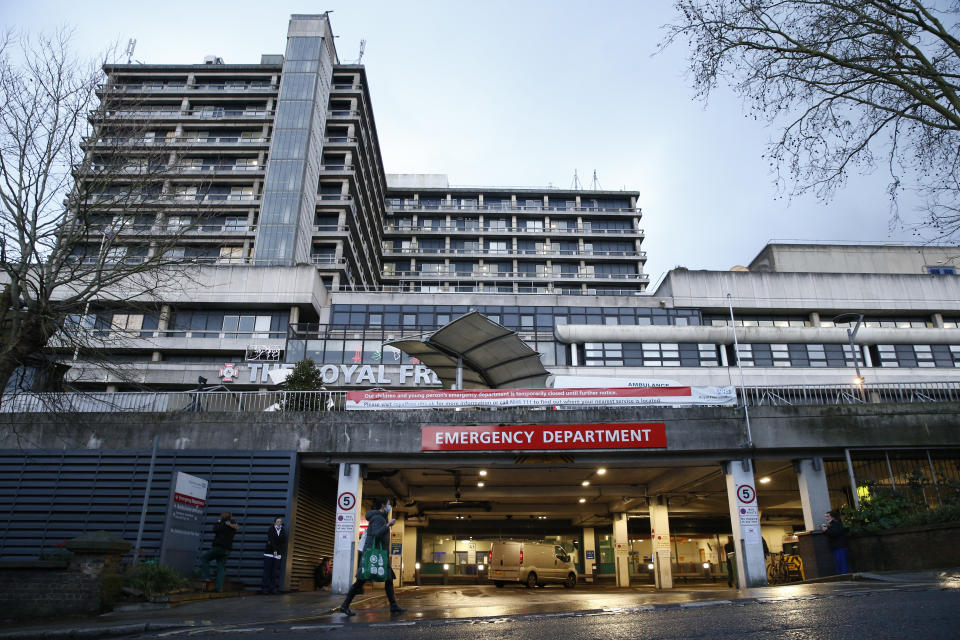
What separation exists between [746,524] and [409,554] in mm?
19755

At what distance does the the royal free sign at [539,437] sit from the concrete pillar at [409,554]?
16.3m

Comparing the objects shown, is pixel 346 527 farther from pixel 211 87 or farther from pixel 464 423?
pixel 211 87

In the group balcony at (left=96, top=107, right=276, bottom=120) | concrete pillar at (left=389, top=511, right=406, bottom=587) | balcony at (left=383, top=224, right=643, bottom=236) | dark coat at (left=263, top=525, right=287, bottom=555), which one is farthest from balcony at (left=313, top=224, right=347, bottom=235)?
dark coat at (left=263, top=525, right=287, bottom=555)

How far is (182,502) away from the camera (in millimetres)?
14805

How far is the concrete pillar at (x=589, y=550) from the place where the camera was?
35300 mm

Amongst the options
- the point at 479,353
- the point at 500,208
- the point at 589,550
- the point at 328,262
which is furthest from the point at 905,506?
the point at 500,208

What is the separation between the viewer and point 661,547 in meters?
24.6

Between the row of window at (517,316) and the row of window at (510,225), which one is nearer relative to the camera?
the row of window at (517,316)

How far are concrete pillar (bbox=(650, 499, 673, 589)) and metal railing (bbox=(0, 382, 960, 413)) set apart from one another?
7067mm

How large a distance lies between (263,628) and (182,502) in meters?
7.39

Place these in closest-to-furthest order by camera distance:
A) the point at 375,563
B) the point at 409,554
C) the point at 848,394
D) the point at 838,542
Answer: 1. the point at 375,563
2. the point at 838,542
3. the point at 848,394
4. the point at 409,554

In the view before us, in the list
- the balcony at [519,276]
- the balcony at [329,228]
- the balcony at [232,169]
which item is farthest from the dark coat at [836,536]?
the balcony at [519,276]

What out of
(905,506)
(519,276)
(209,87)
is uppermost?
(209,87)

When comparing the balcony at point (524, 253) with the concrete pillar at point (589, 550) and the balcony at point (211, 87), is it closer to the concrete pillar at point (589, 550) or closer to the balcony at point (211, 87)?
the balcony at point (211, 87)
